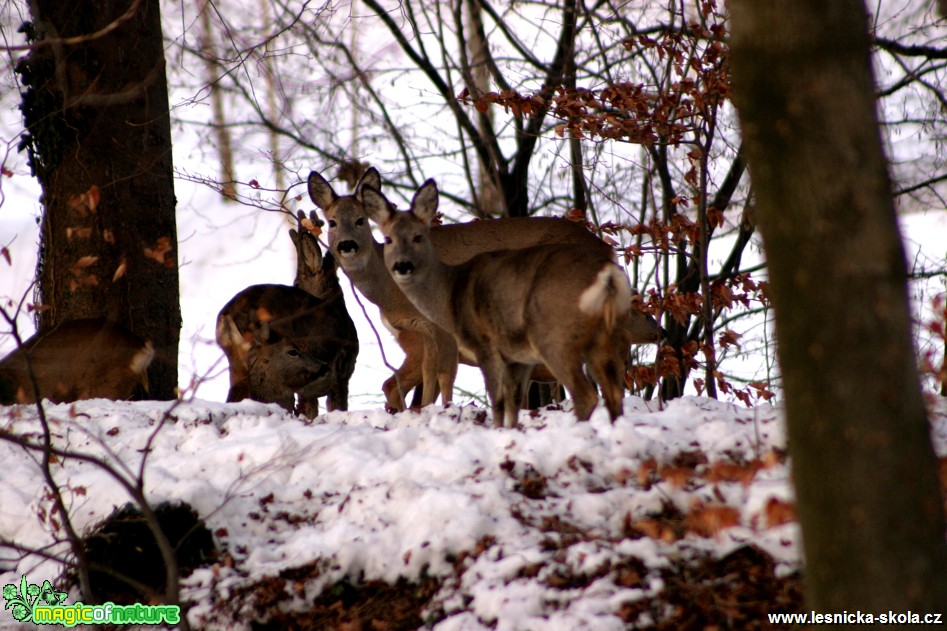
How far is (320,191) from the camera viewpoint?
32.5 ft

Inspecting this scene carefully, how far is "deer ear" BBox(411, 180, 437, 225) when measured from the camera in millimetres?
8136

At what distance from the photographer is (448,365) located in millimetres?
→ 9281

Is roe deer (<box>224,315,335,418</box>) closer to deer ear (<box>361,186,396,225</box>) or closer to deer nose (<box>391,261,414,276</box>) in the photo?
deer ear (<box>361,186,396,225</box>)

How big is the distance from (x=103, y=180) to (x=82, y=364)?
1718mm

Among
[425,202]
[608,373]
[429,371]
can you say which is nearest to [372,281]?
[429,371]

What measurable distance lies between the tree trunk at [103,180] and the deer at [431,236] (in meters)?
1.49

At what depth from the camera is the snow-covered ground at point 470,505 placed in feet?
14.0

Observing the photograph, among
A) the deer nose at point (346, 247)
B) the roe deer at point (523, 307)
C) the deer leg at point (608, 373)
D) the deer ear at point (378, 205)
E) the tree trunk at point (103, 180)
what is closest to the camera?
the deer leg at point (608, 373)

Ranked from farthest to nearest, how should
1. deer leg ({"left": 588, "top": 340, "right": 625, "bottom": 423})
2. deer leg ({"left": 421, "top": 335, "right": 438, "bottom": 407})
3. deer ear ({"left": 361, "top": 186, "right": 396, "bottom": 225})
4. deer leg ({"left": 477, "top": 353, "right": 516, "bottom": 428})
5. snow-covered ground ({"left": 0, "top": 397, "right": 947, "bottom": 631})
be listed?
deer leg ({"left": 421, "top": 335, "right": 438, "bottom": 407}), deer ear ({"left": 361, "top": 186, "right": 396, "bottom": 225}), deer leg ({"left": 477, "top": 353, "right": 516, "bottom": 428}), deer leg ({"left": 588, "top": 340, "right": 625, "bottom": 423}), snow-covered ground ({"left": 0, "top": 397, "right": 947, "bottom": 631})

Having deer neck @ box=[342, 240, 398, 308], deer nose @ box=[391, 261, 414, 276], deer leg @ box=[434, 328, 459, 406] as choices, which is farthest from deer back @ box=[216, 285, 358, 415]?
deer nose @ box=[391, 261, 414, 276]

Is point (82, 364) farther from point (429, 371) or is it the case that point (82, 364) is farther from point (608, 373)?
point (608, 373)

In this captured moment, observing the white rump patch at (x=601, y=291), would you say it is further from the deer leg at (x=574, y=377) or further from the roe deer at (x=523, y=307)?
the deer leg at (x=574, y=377)

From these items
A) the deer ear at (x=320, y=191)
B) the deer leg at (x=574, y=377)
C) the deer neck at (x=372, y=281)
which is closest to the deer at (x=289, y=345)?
the deer neck at (x=372, y=281)

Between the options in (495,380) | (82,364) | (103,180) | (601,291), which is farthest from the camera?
(103,180)
